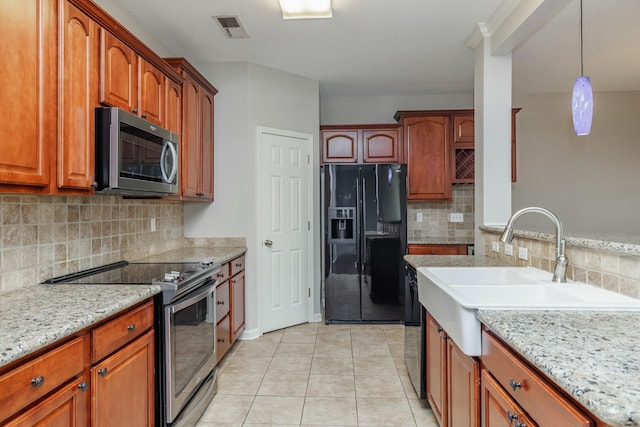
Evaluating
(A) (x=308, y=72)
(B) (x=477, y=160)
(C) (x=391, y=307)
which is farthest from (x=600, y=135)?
(A) (x=308, y=72)

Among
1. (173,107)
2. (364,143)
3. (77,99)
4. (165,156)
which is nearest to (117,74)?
(77,99)

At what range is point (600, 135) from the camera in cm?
466

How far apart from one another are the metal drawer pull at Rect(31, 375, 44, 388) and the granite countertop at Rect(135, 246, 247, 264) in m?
1.51

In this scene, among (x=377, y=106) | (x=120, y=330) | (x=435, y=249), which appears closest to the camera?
(x=120, y=330)

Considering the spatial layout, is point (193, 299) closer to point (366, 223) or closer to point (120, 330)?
point (120, 330)

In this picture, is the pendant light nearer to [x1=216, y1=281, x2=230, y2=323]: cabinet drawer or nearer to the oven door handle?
the oven door handle

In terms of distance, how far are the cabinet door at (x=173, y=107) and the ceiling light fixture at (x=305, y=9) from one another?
0.96 metres

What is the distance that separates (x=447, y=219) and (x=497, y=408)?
363cm

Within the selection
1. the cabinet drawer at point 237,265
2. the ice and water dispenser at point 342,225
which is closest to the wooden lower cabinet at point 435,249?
the ice and water dispenser at point 342,225

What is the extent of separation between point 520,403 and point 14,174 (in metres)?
1.81

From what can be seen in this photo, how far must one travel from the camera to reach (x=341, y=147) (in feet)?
14.5

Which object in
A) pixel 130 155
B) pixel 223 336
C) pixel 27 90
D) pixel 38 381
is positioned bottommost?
pixel 223 336

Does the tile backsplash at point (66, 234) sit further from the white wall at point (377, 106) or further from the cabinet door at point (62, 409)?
the white wall at point (377, 106)

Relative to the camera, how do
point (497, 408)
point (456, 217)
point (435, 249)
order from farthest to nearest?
point (456, 217) < point (435, 249) < point (497, 408)
